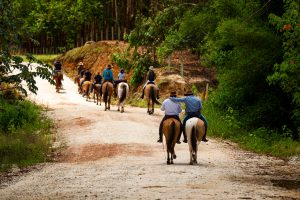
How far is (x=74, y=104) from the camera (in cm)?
4028

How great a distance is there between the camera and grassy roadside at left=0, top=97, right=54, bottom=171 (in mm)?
22156

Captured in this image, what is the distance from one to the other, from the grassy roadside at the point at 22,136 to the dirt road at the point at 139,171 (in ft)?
2.53

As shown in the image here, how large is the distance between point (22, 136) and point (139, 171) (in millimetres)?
9323

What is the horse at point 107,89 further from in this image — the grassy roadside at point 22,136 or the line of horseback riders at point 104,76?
the grassy roadside at point 22,136

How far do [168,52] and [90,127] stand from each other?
412 inches

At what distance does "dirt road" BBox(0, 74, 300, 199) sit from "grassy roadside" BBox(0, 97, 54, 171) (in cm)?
77

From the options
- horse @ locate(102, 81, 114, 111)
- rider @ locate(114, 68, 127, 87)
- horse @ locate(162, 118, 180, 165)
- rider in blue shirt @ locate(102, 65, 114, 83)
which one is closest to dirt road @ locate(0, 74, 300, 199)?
horse @ locate(162, 118, 180, 165)

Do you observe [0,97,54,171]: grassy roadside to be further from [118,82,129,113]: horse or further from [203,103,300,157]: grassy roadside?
[203,103,300,157]: grassy roadside

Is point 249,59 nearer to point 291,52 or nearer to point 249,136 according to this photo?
point 249,136

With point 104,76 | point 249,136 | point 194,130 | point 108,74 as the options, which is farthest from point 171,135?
point 104,76

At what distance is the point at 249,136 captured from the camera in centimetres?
2797

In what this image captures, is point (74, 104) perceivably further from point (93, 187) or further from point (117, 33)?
point (117, 33)

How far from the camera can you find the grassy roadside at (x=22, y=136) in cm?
2216

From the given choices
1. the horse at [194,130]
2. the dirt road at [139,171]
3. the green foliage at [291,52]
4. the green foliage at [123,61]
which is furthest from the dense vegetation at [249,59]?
the green foliage at [123,61]
